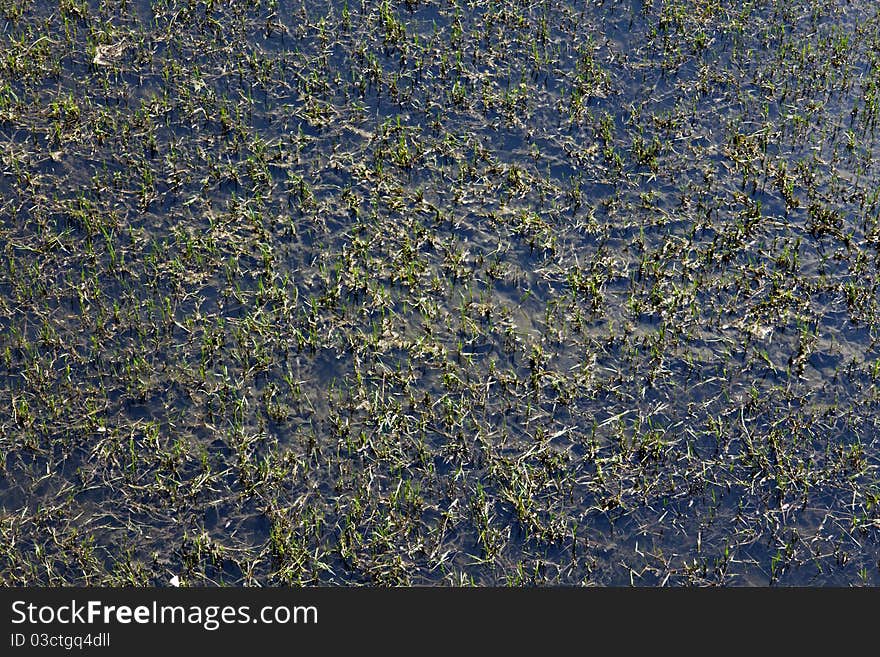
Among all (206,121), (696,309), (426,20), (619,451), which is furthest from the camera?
(426,20)

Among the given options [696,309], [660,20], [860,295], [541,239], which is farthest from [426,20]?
[860,295]

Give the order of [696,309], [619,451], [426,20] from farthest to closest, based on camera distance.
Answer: [426,20] → [696,309] → [619,451]

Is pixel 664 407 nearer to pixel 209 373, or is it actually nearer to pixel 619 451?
pixel 619 451

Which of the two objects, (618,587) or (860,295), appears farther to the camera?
(860,295)

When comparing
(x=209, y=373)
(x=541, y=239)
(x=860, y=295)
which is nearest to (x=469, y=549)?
(x=209, y=373)

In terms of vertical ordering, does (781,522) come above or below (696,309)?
below

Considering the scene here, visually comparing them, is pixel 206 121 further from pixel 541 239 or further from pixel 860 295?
pixel 860 295

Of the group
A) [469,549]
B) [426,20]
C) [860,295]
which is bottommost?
[469,549]
